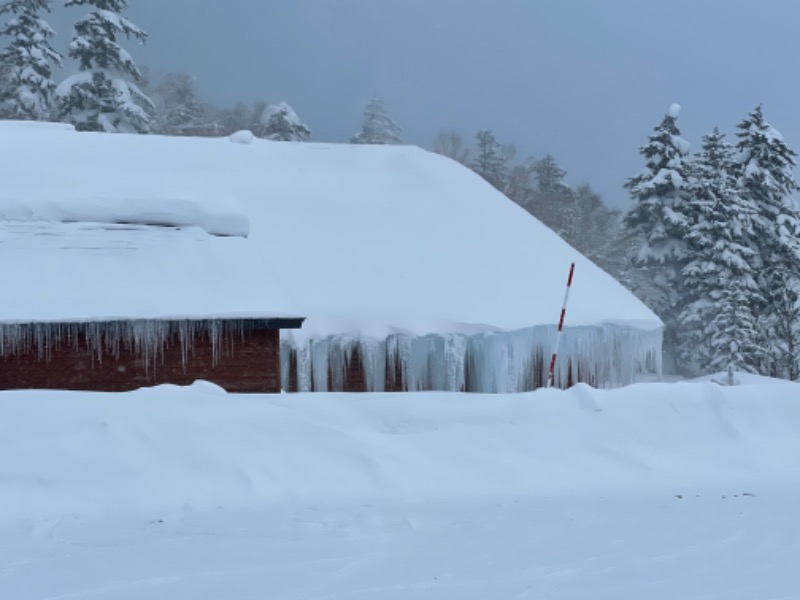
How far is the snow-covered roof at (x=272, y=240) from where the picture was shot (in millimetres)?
8602

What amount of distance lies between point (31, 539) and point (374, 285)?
816cm

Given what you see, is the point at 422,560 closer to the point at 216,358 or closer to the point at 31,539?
the point at 31,539

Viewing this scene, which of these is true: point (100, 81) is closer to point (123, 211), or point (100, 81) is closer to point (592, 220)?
point (123, 211)

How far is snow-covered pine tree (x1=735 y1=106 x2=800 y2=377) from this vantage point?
87.7 ft

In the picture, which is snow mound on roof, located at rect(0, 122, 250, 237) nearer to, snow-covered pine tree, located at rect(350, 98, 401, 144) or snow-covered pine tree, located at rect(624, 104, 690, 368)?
snow-covered pine tree, located at rect(624, 104, 690, 368)

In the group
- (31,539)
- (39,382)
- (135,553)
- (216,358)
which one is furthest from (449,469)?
(39,382)

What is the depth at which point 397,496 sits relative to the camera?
463 cm

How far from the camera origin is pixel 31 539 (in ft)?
12.3

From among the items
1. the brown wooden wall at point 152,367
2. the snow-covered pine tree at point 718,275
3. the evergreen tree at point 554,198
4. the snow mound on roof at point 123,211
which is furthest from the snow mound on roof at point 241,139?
the evergreen tree at point 554,198

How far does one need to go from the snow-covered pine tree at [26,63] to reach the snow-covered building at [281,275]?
50.9ft

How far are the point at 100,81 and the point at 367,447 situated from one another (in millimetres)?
25432

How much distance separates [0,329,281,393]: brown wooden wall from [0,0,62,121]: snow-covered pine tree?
23626 millimetres

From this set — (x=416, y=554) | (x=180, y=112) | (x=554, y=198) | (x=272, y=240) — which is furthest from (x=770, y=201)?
(x=180, y=112)

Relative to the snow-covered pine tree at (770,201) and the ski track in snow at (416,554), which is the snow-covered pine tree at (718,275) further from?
the ski track in snow at (416,554)
